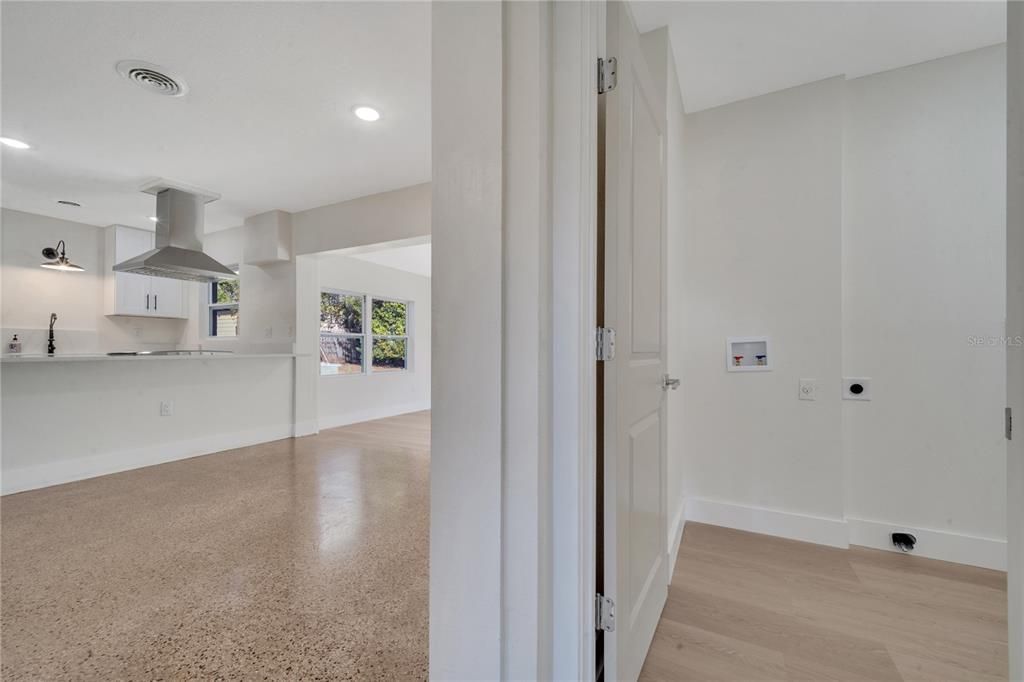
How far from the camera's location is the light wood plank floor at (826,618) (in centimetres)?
148

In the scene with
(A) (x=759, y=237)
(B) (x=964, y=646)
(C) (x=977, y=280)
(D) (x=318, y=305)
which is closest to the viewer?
(B) (x=964, y=646)

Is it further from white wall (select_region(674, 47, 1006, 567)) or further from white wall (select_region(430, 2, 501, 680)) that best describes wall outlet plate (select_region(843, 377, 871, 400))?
white wall (select_region(430, 2, 501, 680))

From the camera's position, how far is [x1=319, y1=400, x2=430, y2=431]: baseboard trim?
5875 millimetres

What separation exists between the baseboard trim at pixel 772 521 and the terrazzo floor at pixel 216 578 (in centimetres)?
166

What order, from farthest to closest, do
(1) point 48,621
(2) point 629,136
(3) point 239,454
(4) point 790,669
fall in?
(3) point 239,454
(1) point 48,621
(4) point 790,669
(2) point 629,136

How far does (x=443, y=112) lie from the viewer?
1.01 m

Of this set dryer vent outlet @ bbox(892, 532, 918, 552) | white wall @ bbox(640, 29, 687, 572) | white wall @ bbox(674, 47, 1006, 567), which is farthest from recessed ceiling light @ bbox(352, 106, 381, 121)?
dryer vent outlet @ bbox(892, 532, 918, 552)

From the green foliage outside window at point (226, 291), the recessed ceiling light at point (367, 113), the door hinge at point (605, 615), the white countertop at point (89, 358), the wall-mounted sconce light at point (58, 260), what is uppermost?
the recessed ceiling light at point (367, 113)

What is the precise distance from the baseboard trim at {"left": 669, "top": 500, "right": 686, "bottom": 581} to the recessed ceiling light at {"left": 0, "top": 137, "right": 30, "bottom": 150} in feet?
16.7

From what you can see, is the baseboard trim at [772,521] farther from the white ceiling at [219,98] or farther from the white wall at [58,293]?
the white wall at [58,293]

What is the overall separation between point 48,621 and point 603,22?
9.40 feet

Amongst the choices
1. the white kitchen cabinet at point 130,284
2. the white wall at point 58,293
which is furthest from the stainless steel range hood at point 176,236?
the white wall at point 58,293

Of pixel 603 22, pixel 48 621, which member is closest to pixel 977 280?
pixel 603 22

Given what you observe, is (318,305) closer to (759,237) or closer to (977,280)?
(759,237)
